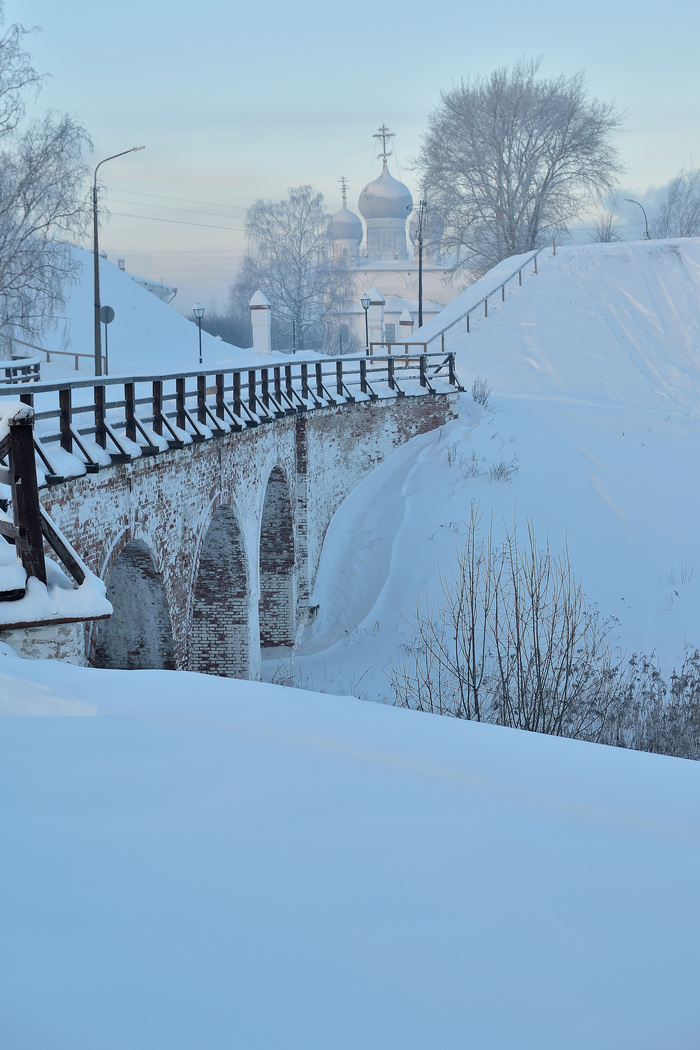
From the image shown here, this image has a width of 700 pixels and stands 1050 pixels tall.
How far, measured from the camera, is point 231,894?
9.23 ft

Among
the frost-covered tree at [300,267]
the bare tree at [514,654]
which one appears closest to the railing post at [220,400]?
the bare tree at [514,654]

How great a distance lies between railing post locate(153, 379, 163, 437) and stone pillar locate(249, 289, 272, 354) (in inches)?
913

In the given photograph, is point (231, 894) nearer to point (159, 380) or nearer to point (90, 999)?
point (90, 999)

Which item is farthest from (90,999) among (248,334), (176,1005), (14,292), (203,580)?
(248,334)

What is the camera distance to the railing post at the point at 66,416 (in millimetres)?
7672

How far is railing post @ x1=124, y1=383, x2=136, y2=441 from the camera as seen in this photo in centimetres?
934

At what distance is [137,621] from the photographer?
1108cm

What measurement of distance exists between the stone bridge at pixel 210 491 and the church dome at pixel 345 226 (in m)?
58.7

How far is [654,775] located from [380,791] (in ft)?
3.79

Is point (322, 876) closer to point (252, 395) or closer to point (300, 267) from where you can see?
point (252, 395)

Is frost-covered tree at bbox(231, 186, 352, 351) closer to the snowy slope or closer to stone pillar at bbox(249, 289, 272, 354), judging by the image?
stone pillar at bbox(249, 289, 272, 354)

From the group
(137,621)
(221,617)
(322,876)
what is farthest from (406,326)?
(322,876)

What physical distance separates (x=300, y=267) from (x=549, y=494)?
52.2 meters

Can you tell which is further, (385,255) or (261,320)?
(385,255)
